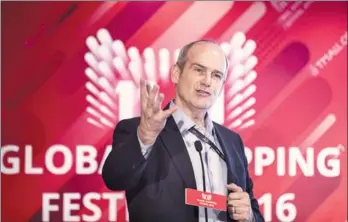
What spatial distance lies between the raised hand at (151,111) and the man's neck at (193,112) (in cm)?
43

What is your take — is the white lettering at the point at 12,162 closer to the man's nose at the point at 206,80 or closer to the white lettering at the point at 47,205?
the white lettering at the point at 47,205

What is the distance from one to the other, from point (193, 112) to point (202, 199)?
0.39 m

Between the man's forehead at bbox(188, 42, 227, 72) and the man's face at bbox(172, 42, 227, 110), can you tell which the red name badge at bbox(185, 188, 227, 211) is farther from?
the man's forehead at bbox(188, 42, 227, 72)

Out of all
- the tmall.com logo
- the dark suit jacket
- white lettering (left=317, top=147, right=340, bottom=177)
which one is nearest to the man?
the dark suit jacket

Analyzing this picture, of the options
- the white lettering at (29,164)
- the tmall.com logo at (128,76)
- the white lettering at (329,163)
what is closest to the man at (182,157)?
the tmall.com logo at (128,76)

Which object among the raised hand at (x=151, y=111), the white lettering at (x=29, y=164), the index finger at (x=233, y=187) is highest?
the white lettering at (x=29, y=164)

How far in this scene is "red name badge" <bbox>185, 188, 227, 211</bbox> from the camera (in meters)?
1.63

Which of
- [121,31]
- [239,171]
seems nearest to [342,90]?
[121,31]

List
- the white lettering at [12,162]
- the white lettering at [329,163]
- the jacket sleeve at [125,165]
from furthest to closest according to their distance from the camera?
the white lettering at [329,163] → the white lettering at [12,162] → the jacket sleeve at [125,165]

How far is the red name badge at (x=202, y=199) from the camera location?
5.35 ft

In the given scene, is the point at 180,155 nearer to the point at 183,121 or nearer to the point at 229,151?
the point at 183,121

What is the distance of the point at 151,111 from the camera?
1.43 meters

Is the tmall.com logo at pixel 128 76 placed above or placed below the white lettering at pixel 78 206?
above

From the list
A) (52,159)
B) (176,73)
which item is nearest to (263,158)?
(52,159)
